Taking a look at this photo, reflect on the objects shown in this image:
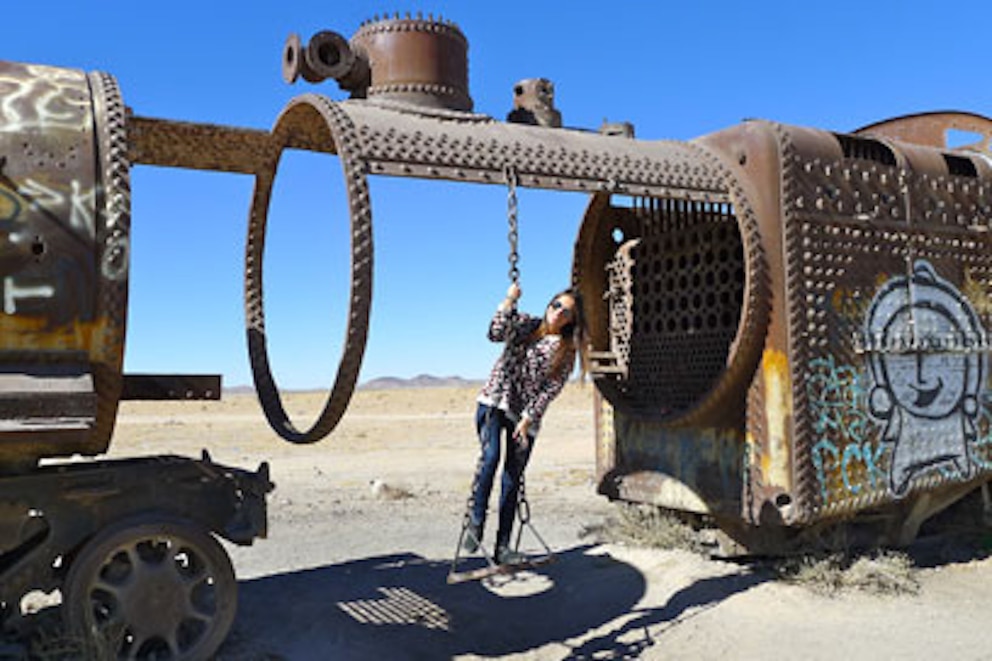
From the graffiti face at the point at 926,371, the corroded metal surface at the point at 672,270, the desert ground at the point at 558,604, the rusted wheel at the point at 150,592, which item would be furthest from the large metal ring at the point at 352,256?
the graffiti face at the point at 926,371

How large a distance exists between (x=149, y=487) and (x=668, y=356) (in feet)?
14.4

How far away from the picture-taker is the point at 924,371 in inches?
287

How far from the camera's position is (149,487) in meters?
5.03

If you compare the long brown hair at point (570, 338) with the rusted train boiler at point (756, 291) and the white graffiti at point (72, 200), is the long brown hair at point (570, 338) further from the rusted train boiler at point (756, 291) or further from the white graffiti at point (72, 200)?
the white graffiti at point (72, 200)

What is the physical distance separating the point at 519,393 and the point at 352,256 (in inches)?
65.5

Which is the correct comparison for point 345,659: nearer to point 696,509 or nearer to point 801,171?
point 696,509

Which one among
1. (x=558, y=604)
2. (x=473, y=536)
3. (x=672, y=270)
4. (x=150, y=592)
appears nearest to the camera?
(x=150, y=592)

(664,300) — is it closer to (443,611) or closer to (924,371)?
(924,371)

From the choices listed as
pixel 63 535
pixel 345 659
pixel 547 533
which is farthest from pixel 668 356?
pixel 63 535

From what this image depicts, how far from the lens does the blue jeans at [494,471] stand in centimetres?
571

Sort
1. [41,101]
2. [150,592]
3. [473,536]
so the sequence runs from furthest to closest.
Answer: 1. [473,536]
2. [150,592]
3. [41,101]

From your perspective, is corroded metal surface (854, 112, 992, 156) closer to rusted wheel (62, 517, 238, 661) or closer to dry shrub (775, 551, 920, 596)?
dry shrub (775, 551, 920, 596)

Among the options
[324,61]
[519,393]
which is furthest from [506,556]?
[324,61]

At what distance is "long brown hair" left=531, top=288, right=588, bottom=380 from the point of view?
231 inches
